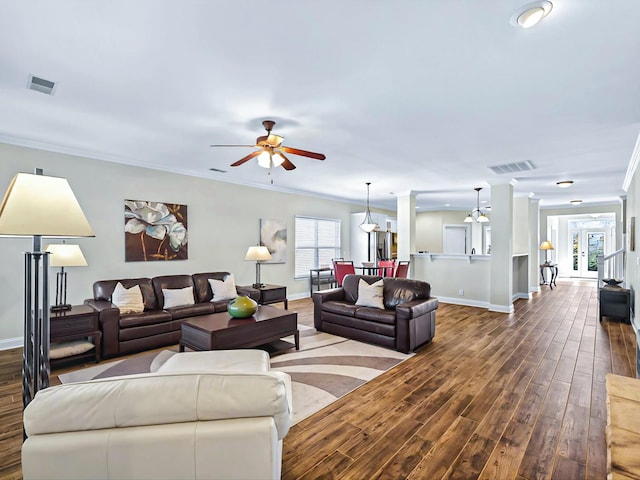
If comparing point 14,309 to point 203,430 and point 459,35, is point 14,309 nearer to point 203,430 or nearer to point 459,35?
point 203,430

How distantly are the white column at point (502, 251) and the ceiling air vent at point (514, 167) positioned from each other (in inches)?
36.6

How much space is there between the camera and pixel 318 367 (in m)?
3.52

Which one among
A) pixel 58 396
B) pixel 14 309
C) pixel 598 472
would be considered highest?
pixel 58 396

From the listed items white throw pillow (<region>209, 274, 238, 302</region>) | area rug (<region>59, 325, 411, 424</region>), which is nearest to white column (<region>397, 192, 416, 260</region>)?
area rug (<region>59, 325, 411, 424</region>)

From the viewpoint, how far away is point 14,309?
4.08 meters

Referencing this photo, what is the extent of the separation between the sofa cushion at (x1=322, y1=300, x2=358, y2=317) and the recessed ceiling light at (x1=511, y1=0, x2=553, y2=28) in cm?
352

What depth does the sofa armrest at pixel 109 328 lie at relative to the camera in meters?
3.72

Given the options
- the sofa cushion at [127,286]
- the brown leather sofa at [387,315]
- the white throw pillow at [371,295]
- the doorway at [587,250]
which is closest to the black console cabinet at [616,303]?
the brown leather sofa at [387,315]

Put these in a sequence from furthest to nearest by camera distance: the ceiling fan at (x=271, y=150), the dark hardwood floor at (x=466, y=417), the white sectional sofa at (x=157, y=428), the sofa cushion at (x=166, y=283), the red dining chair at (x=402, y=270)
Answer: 1. the red dining chair at (x=402, y=270)
2. the sofa cushion at (x=166, y=283)
3. the ceiling fan at (x=271, y=150)
4. the dark hardwood floor at (x=466, y=417)
5. the white sectional sofa at (x=157, y=428)

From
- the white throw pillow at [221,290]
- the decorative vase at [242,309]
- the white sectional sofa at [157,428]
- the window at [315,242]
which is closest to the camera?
the white sectional sofa at [157,428]

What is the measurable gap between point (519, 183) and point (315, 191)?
14.2 ft

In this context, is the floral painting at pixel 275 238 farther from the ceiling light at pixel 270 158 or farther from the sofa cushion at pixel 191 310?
the ceiling light at pixel 270 158

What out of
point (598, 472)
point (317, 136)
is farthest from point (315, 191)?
point (598, 472)

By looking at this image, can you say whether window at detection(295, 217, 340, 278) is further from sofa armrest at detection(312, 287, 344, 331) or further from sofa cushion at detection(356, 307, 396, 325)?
sofa cushion at detection(356, 307, 396, 325)
